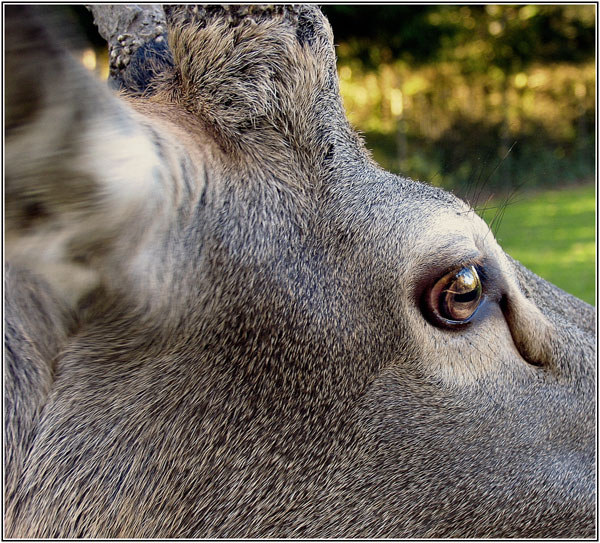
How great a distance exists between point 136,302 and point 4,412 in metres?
0.56

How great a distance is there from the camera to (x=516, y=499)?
2.39m

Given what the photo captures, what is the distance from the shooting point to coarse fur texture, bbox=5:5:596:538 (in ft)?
6.13

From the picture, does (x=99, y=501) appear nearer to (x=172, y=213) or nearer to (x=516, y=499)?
Result: (x=172, y=213)

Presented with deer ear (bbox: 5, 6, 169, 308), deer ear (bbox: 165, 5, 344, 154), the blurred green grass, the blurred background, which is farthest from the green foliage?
deer ear (bbox: 5, 6, 169, 308)

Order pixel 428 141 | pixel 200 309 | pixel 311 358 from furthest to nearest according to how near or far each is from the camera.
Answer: pixel 428 141 < pixel 311 358 < pixel 200 309

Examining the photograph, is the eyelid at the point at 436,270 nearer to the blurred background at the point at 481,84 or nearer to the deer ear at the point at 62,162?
the deer ear at the point at 62,162

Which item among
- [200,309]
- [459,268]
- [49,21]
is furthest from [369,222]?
[49,21]

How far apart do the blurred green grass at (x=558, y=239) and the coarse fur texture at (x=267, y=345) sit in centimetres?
623

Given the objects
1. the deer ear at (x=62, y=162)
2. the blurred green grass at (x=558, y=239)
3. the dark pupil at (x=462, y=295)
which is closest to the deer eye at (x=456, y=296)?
the dark pupil at (x=462, y=295)

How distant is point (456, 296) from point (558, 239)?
1357 cm

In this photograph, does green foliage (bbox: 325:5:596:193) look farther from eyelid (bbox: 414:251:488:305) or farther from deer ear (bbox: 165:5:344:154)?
eyelid (bbox: 414:251:488:305)

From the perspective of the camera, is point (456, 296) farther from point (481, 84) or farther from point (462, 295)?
point (481, 84)

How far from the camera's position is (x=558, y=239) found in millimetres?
14695

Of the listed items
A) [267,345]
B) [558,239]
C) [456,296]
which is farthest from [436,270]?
[558,239]
